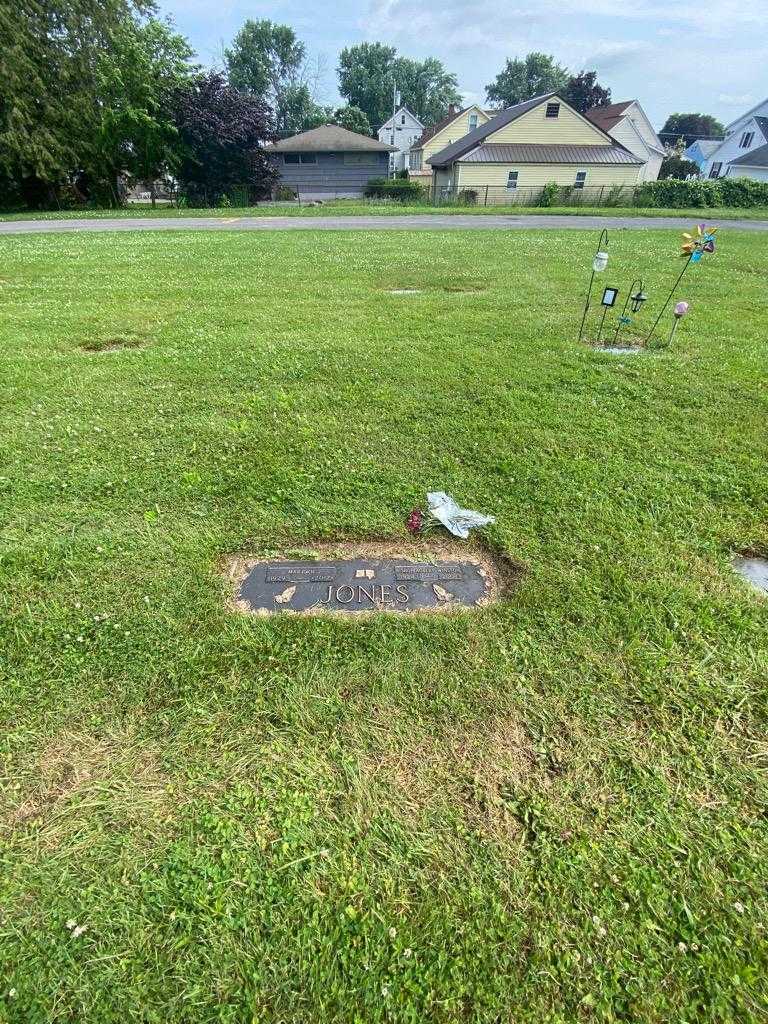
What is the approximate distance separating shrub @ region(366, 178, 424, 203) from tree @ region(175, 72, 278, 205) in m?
8.43

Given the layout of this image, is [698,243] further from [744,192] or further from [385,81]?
[385,81]

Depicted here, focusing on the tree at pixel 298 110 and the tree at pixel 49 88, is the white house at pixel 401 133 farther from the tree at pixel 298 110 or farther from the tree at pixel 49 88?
the tree at pixel 49 88

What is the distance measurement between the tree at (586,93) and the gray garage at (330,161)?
119ft

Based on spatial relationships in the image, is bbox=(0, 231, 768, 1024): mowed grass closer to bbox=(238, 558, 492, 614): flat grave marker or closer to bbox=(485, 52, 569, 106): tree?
bbox=(238, 558, 492, 614): flat grave marker

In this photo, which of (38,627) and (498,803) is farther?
(38,627)

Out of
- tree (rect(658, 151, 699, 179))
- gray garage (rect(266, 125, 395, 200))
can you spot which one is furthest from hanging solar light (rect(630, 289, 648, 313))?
tree (rect(658, 151, 699, 179))

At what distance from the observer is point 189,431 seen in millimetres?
3992

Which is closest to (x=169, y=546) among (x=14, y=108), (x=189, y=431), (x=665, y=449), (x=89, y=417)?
(x=189, y=431)

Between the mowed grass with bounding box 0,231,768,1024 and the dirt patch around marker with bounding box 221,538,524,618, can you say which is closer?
the mowed grass with bounding box 0,231,768,1024

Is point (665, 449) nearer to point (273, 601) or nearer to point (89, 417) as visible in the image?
point (273, 601)

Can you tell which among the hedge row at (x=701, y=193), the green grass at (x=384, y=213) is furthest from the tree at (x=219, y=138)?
the hedge row at (x=701, y=193)

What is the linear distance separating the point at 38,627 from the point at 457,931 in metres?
2.11

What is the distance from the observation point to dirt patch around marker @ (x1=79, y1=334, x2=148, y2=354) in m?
5.63

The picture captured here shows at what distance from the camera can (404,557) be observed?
9.20ft
